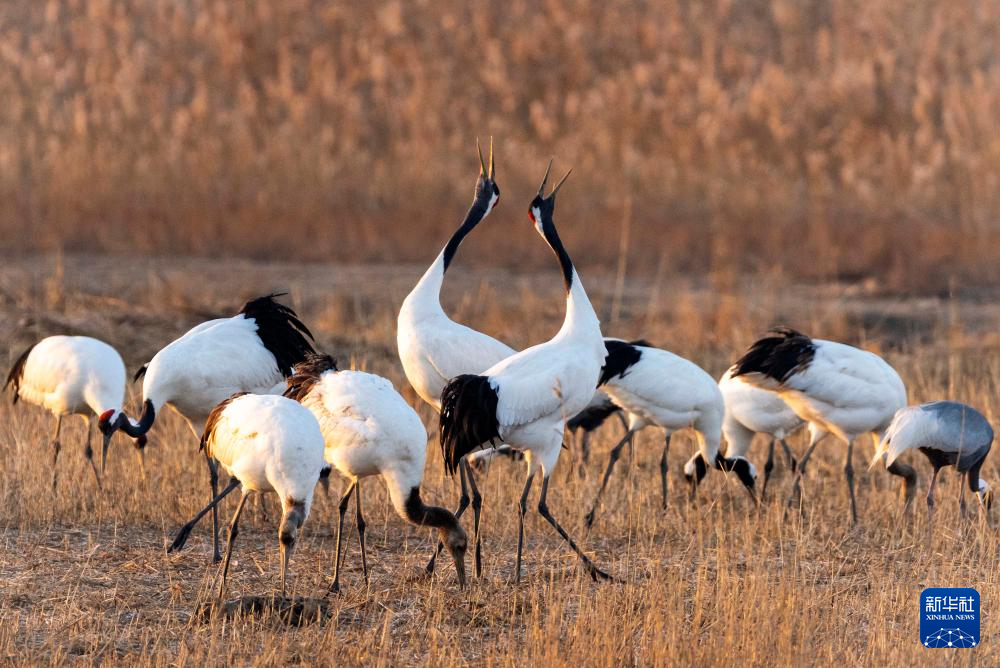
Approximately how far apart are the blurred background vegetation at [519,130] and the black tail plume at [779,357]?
26.9ft

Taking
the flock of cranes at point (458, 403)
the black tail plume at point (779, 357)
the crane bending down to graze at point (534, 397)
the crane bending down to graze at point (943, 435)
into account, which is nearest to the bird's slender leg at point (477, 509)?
the flock of cranes at point (458, 403)

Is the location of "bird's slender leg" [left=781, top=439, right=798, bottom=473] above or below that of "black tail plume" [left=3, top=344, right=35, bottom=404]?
below

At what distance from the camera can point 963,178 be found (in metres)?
18.3

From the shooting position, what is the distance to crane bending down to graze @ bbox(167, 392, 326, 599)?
17.6 feet

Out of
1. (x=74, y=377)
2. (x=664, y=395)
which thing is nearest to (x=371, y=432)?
(x=664, y=395)

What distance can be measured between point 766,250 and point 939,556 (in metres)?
11.0

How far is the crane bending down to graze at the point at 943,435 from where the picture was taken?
6.95 m

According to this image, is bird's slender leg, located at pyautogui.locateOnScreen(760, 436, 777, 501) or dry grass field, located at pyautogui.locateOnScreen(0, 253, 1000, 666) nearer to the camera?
dry grass field, located at pyautogui.locateOnScreen(0, 253, 1000, 666)

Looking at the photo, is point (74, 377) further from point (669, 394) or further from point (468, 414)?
point (669, 394)

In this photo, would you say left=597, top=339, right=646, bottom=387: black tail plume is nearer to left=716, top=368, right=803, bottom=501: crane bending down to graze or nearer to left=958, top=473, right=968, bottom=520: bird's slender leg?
left=716, top=368, right=803, bottom=501: crane bending down to graze

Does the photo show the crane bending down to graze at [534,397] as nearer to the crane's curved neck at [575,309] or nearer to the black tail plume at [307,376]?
the crane's curved neck at [575,309]

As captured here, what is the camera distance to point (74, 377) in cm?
749

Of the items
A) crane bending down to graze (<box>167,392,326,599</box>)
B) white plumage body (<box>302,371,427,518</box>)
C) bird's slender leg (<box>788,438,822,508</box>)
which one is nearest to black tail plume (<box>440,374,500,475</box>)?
white plumage body (<box>302,371,427,518</box>)

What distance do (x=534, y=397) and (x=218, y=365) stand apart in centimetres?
170
